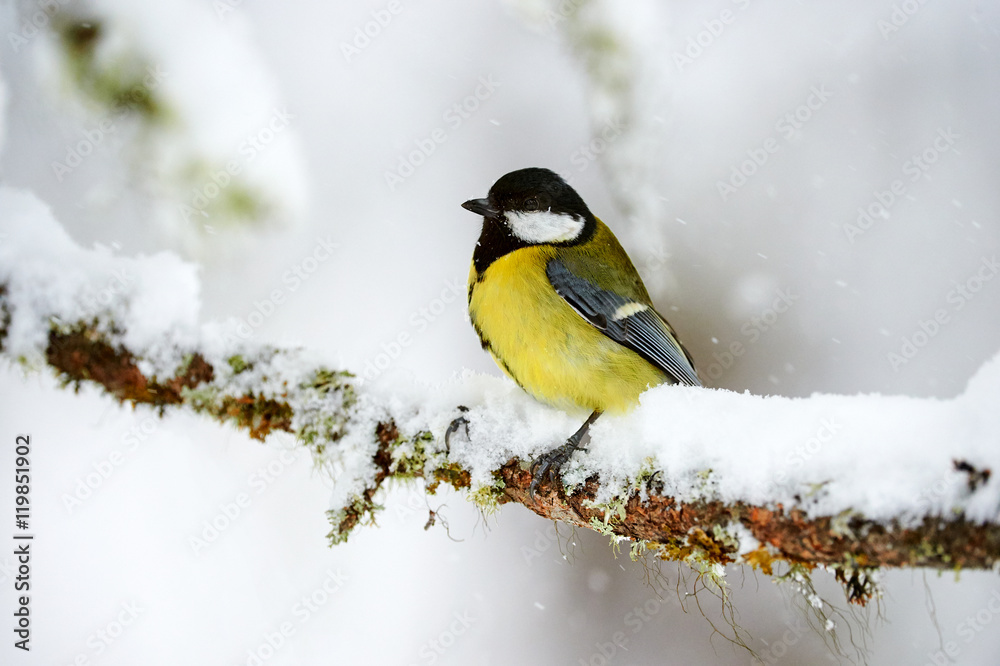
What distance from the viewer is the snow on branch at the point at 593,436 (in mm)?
995

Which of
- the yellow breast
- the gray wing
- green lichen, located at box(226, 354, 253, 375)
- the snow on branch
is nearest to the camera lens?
the snow on branch

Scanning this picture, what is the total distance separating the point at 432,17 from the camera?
13.3ft

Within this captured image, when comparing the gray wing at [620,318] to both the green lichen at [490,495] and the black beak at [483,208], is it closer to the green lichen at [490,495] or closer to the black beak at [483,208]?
the black beak at [483,208]

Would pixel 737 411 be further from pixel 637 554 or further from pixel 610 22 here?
pixel 610 22

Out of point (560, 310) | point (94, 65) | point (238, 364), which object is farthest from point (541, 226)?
point (94, 65)

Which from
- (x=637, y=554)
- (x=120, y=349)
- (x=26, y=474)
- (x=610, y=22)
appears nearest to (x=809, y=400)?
(x=637, y=554)

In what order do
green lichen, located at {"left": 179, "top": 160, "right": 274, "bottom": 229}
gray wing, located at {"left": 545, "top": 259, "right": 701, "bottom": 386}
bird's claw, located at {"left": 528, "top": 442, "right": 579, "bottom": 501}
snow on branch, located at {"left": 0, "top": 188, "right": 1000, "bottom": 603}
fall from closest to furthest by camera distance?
snow on branch, located at {"left": 0, "top": 188, "right": 1000, "bottom": 603}
bird's claw, located at {"left": 528, "top": 442, "right": 579, "bottom": 501}
green lichen, located at {"left": 179, "top": 160, "right": 274, "bottom": 229}
gray wing, located at {"left": 545, "top": 259, "right": 701, "bottom": 386}

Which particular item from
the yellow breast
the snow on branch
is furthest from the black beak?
the snow on branch

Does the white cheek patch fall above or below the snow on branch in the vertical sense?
above

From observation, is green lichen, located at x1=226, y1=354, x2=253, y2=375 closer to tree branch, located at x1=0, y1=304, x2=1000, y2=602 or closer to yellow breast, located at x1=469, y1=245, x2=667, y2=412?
tree branch, located at x1=0, y1=304, x2=1000, y2=602

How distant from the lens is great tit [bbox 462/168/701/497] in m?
2.11

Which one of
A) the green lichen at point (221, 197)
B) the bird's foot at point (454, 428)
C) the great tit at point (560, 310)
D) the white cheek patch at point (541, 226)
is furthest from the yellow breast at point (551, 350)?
the green lichen at point (221, 197)

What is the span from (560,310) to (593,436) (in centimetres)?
54

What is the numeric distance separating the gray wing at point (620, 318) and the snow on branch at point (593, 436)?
0.38 meters
